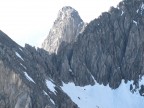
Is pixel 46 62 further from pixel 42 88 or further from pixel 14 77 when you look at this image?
pixel 14 77

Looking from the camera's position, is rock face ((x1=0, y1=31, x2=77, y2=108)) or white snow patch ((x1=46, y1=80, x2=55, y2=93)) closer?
rock face ((x1=0, y1=31, x2=77, y2=108))

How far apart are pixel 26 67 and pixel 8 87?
71.6 ft

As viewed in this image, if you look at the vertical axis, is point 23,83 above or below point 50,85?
below

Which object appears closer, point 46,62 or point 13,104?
point 13,104

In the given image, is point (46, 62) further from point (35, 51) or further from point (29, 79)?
point (29, 79)

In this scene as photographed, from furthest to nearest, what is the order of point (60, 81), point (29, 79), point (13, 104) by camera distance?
point (60, 81) → point (29, 79) → point (13, 104)

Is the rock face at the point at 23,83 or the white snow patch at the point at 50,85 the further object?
the white snow patch at the point at 50,85

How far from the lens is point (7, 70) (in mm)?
145875

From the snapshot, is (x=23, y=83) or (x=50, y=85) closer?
(x=23, y=83)

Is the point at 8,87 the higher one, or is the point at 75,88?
the point at 75,88

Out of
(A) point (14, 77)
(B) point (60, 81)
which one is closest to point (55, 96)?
(A) point (14, 77)

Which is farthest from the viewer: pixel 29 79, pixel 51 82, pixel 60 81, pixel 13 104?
pixel 60 81

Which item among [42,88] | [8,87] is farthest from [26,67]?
[8,87]

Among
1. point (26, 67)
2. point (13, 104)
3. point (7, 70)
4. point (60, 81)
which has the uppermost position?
point (60, 81)
